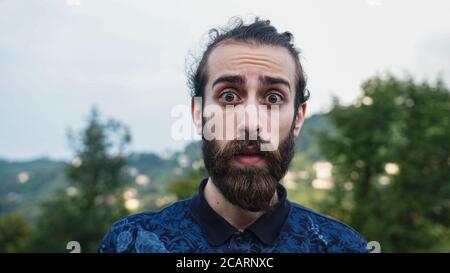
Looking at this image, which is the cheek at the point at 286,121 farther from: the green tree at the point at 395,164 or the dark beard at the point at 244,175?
the green tree at the point at 395,164

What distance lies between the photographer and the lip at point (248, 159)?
6.68ft

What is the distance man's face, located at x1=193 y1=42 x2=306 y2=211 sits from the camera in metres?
2.02

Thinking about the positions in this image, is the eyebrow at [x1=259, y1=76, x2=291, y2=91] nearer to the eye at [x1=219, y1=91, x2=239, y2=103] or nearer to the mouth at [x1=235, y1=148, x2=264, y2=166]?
the eye at [x1=219, y1=91, x2=239, y2=103]

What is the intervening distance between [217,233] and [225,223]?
6 centimetres

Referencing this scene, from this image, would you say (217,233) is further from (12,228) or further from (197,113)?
(12,228)

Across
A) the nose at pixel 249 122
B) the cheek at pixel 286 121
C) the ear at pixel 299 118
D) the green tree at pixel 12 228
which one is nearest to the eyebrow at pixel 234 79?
the nose at pixel 249 122

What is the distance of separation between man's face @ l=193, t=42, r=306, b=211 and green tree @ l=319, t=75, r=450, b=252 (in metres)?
10.0

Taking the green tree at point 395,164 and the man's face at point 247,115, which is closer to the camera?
the man's face at point 247,115


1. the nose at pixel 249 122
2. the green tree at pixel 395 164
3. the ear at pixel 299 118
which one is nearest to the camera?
the nose at pixel 249 122

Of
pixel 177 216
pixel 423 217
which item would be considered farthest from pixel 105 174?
pixel 177 216

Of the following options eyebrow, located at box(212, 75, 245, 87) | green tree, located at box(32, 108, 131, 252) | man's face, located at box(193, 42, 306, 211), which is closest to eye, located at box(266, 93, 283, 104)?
man's face, located at box(193, 42, 306, 211)

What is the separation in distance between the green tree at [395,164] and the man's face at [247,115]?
32.8 ft

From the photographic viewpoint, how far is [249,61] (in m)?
2.04

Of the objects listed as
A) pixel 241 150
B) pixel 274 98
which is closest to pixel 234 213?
pixel 241 150
